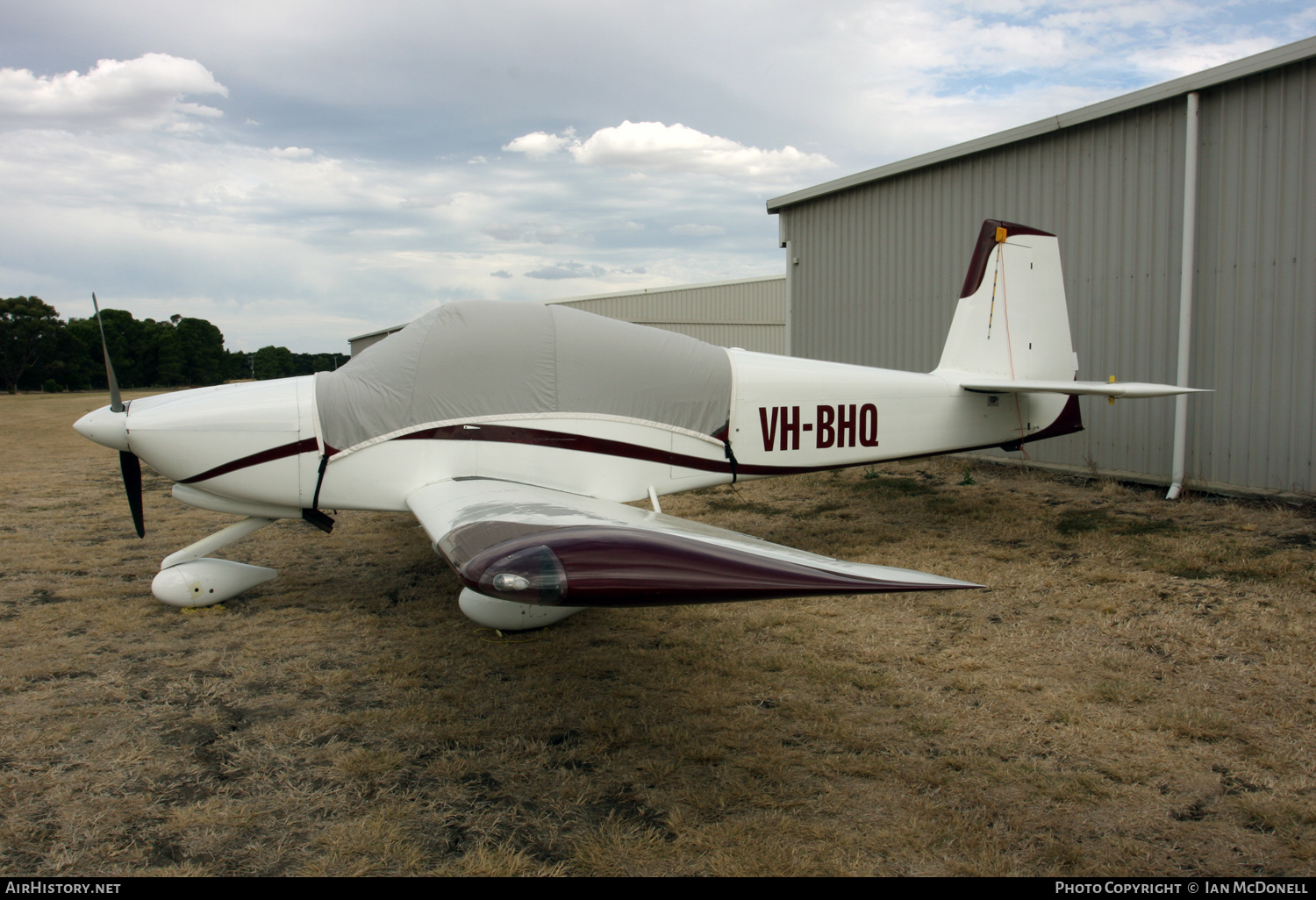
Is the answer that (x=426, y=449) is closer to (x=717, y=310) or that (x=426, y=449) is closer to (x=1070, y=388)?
(x=1070, y=388)

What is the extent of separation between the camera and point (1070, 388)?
556 centimetres

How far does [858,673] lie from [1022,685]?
74 cm

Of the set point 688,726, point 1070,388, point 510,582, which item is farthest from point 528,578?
point 1070,388

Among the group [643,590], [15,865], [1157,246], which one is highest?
[1157,246]

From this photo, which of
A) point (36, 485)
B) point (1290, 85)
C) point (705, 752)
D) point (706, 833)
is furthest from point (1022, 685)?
point (36, 485)

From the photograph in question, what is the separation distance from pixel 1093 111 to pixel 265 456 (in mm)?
8384

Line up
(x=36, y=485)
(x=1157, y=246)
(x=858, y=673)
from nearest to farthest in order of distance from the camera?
1. (x=858, y=673)
2. (x=1157, y=246)
3. (x=36, y=485)

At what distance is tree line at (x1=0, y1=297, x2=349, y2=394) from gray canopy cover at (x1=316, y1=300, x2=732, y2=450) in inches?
1501

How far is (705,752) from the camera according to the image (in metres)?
2.96

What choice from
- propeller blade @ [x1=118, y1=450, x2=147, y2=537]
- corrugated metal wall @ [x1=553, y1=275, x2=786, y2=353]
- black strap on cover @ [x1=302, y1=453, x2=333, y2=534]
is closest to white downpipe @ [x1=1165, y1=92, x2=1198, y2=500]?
black strap on cover @ [x1=302, y1=453, x2=333, y2=534]

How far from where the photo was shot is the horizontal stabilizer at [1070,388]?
5336mm

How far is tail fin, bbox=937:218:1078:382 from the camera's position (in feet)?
20.6

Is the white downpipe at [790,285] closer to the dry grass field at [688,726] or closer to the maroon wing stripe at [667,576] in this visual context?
the dry grass field at [688,726]

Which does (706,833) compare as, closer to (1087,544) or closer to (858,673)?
(858,673)
